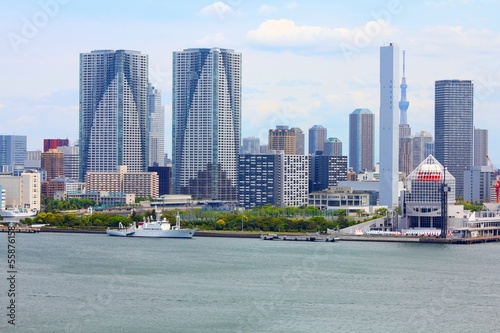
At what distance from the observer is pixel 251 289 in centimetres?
2319

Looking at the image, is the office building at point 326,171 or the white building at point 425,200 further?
the office building at point 326,171

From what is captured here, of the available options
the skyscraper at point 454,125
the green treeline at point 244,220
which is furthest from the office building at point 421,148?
the green treeline at point 244,220

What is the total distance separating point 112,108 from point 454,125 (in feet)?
82.3

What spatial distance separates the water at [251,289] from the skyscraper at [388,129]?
870 inches

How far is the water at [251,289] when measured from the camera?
19188 mm

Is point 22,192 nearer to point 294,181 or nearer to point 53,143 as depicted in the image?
point 294,181

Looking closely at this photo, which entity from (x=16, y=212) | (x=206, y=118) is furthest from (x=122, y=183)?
(x=16, y=212)

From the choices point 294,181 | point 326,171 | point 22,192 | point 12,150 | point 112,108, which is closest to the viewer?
point 22,192

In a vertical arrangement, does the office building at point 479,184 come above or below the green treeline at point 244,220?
above

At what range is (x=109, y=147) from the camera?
258 ft

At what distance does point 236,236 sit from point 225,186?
104ft

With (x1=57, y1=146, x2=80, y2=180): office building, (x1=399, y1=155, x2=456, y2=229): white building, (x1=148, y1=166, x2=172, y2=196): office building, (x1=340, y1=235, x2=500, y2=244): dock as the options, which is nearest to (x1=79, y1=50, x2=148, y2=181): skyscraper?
(x1=148, y1=166, x2=172, y2=196): office building

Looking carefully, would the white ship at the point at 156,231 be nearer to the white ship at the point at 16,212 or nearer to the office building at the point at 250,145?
the white ship at the point at 16,212

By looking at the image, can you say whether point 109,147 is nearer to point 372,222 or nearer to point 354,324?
point 372,222
